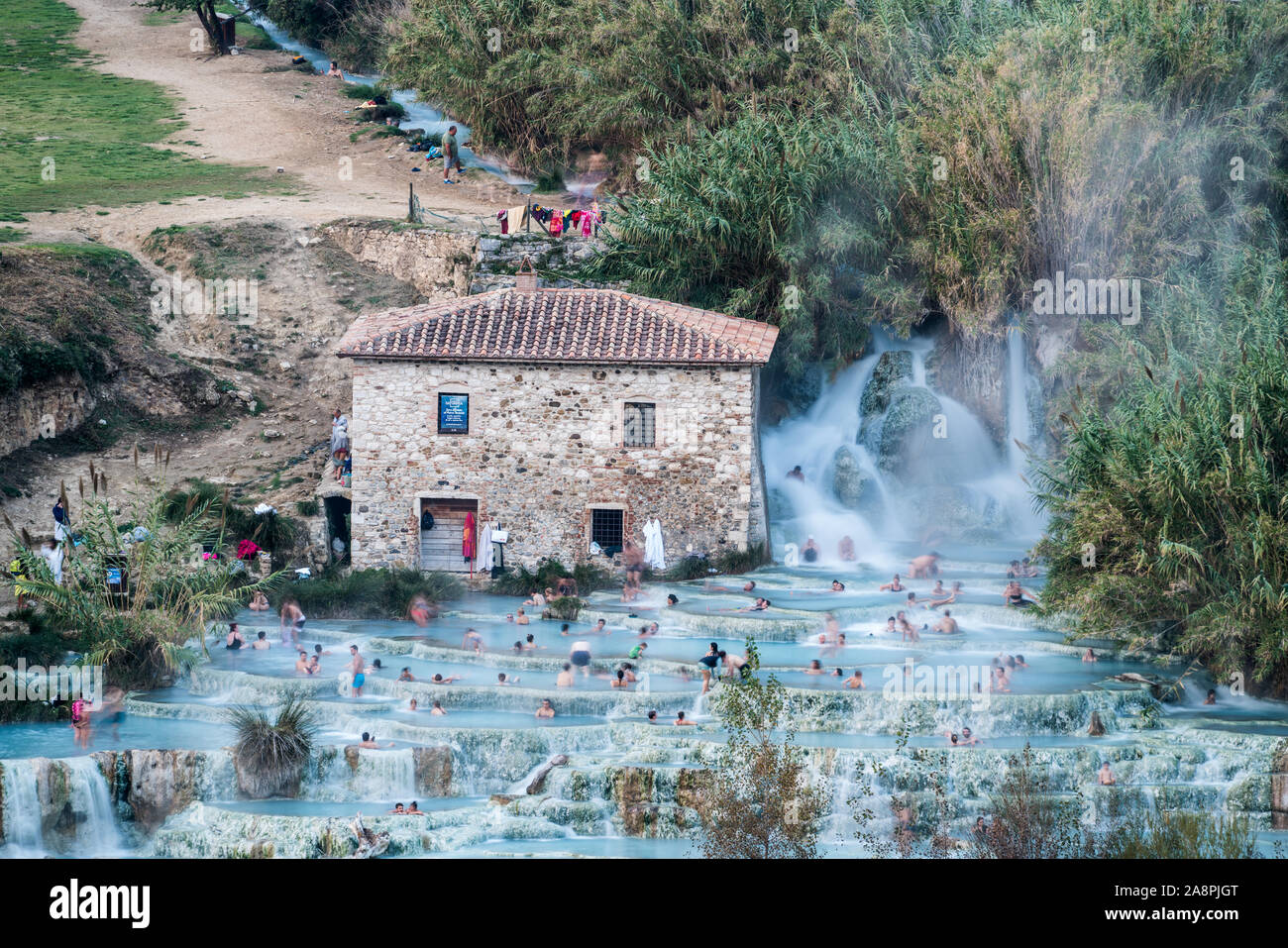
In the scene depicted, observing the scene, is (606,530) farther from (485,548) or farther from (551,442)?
(485,548)

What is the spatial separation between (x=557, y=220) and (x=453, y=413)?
37.8ft

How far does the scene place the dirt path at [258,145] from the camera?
51312 millimetres

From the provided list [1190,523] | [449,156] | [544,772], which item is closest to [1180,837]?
[1190,523]

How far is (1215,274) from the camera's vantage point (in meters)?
40.4

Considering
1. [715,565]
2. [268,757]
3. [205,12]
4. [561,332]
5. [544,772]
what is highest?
[205,12]

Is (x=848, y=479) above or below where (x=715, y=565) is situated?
above

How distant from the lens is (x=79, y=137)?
61531mm

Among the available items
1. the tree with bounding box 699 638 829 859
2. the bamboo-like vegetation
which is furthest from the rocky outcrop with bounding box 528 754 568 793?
the bamboo-like vegetation

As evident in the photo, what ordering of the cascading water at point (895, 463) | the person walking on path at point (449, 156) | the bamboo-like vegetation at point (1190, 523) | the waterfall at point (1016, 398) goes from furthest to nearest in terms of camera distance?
1. the person walking on path at point (449, 156)
2. the waterfall at point (1016, 398)
3. the cascading water at point (895, 463)
4. the bamboo-like vegetation at point (1190, 523)

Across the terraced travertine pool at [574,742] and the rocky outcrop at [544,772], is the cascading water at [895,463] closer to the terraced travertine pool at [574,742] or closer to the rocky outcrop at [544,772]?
the terraced travertine pool at [574,742]

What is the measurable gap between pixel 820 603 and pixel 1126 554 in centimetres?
654

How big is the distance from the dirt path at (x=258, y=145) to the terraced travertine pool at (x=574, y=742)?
21.1m

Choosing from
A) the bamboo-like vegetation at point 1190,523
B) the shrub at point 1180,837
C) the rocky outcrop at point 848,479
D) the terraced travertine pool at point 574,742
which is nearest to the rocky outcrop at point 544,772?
the terraced travertine pool at point 574,742

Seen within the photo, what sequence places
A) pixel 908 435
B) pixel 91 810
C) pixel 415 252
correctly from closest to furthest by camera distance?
1. pixel 91 810
2. pixel 908 435
3. pixel 415 252
